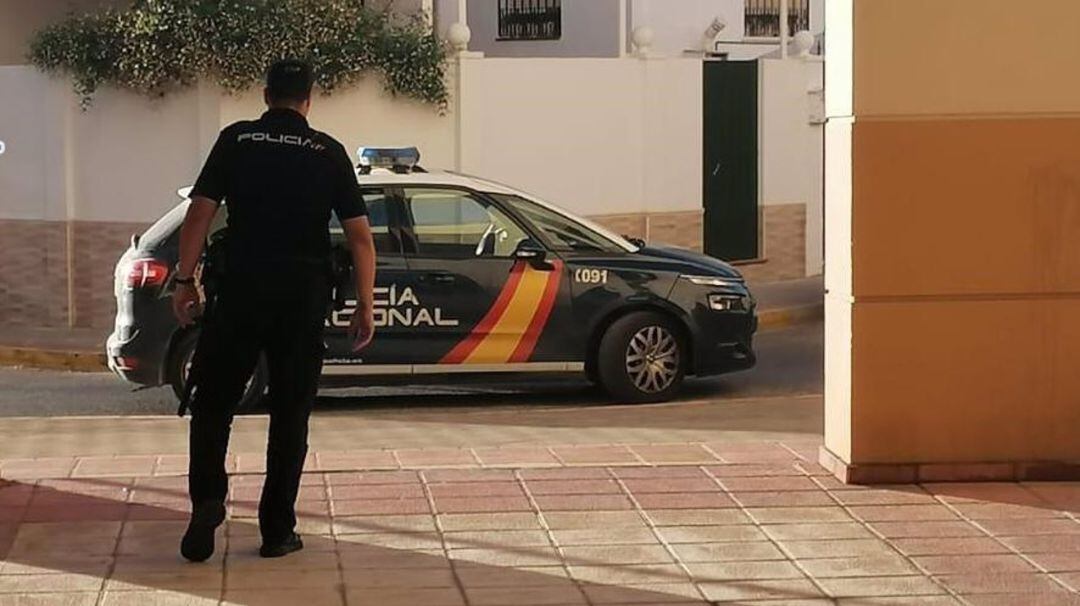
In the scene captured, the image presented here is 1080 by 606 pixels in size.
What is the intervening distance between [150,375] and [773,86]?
9643 mm

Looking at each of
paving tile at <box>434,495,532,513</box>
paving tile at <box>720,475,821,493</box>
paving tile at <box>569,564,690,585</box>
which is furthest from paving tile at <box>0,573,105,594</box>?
paving tile at <box>720,475,821,493</box>

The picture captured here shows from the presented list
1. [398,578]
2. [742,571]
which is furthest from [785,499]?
[398,578]

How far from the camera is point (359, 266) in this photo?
19.5 feet

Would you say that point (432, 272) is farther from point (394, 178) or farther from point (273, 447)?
point (273, 447)

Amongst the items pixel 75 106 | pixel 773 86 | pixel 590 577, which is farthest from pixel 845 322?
pixel 773 86

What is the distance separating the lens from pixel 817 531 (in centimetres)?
641

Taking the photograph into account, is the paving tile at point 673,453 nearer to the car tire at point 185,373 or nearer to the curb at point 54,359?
the car tire at point 185,373

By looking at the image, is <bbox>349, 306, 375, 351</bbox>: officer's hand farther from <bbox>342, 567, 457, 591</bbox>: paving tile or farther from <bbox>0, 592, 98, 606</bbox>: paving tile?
<bbox>0, 592, 98, 606</bbox>: paving tile

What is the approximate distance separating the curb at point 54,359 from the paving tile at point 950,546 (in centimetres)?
947

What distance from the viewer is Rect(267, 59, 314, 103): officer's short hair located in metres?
5.89

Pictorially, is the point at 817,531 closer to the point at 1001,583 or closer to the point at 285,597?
the point at 1001,583

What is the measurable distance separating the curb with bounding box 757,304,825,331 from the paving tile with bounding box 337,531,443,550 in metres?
10.3

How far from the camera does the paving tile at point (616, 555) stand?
19.7 feet

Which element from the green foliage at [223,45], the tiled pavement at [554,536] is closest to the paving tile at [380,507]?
the tiled pavement at [554,536]
